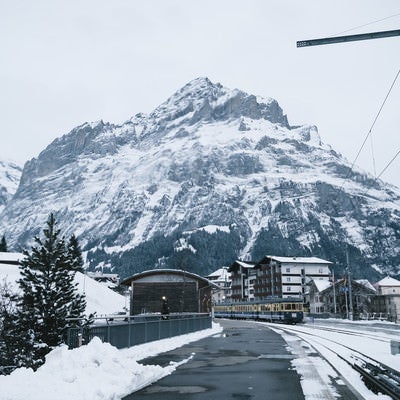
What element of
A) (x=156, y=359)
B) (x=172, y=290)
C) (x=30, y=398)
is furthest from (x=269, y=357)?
(x=172, y=290)

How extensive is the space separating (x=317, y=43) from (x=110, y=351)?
41.9ft

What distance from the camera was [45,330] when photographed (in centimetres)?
2753

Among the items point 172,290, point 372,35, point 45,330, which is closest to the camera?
point 372,35

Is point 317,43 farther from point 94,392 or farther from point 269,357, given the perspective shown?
point 94,392

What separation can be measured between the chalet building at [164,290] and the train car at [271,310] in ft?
48.9

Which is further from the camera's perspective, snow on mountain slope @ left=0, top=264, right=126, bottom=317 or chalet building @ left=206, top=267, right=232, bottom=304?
chalet building @ left=206, top=267, right=232, bottom=304

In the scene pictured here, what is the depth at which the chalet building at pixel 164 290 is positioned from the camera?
5491 centimetres

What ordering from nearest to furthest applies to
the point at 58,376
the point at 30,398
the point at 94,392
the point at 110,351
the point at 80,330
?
the point at 30,398
the point at 94,392
the point at 58,376
the point at 110,351
the point at 80,330

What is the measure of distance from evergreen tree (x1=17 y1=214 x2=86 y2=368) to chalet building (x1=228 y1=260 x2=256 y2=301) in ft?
378

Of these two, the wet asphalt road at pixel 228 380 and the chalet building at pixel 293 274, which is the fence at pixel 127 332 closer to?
the wet asphalt road at pixel 228 380

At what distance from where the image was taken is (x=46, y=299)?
28906 millimetres

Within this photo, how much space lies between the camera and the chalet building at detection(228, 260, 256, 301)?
471 ft

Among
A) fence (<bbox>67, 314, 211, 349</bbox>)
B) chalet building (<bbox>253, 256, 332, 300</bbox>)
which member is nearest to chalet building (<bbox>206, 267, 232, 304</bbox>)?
chalet building (<bbox>253, 256, 332, 300</bbox>)

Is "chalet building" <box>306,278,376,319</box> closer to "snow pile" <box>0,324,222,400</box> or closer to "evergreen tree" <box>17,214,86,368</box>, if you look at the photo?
"evergreen tree" <box>17,214,86,368</box>
